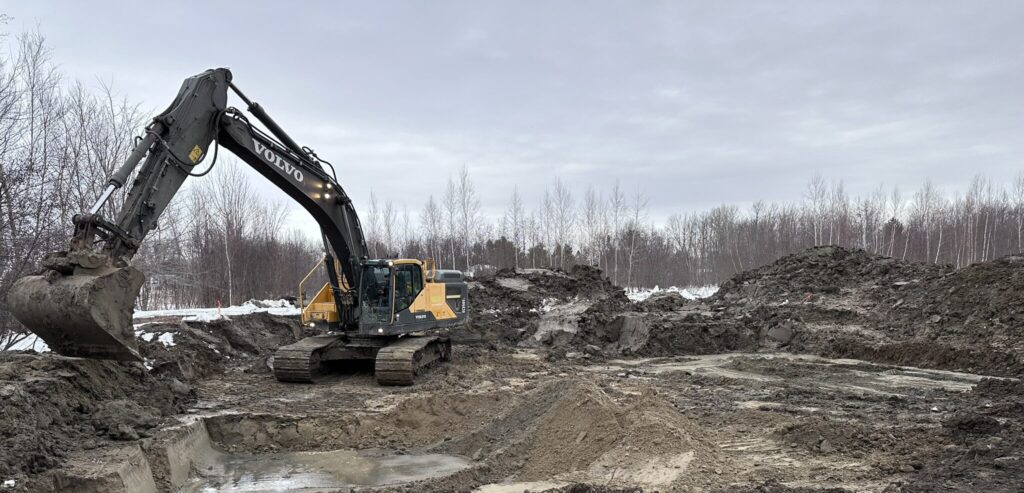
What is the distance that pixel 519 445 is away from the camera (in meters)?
6.96

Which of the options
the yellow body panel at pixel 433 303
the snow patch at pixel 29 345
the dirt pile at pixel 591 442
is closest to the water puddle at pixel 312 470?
the dirt pile at pixel 591 442

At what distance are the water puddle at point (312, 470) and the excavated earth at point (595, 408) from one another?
45 millimetres

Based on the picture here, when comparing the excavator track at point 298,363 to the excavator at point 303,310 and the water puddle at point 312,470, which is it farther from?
the water puddle at point 312,470

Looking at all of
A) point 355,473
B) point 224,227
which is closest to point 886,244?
point 224,227

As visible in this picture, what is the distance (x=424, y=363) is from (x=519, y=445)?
4.63m

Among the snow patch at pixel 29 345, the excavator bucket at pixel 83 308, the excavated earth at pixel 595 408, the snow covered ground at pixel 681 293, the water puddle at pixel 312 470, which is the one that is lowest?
the water puddle at pixel 312 470

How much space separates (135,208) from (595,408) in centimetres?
575

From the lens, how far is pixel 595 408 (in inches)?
275

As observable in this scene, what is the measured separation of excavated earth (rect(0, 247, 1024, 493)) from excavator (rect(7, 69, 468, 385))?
61cm

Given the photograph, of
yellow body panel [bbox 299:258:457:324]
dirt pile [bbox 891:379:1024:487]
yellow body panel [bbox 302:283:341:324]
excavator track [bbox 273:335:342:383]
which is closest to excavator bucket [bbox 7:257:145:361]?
excavator track [bbox 273:335:342:383]

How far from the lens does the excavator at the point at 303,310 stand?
6.22 metres

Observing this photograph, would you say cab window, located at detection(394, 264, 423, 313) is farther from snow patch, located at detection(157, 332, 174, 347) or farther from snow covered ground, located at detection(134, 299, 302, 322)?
snow covered ground, located at detection(134, 299, 302, 322)

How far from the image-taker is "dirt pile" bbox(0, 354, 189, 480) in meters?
5.12

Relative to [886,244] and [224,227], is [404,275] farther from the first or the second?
[886,244]
